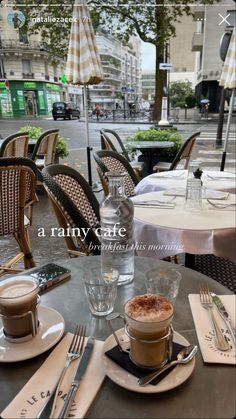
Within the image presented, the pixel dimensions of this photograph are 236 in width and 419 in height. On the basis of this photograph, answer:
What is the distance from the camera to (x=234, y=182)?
102 inches

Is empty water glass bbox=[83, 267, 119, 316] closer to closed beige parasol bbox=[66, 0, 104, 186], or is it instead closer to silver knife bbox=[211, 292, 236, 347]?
silver knife bbox=[211, 292, 236, 347]

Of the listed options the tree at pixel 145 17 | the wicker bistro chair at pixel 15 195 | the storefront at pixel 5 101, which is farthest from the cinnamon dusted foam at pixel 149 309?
the storefront at pixel 5 101

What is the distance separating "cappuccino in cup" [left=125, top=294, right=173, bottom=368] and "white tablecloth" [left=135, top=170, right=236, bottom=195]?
5.93ft

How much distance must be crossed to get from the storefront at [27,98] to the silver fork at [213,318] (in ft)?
75.9

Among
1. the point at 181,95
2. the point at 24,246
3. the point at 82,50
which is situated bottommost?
the point at 24,246

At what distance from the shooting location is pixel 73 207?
173 cm

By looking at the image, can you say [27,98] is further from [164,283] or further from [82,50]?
[164,283]

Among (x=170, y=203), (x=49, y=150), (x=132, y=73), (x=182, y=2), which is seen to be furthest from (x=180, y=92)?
(x=170, y=203)

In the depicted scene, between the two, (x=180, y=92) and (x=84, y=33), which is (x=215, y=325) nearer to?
(x=84, y=33)

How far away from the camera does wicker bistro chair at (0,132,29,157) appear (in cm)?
410

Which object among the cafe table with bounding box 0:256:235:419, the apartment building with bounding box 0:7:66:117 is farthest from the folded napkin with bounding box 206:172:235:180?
the apartment building with bounding box 0:7:66:117

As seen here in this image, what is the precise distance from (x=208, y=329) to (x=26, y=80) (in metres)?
26.6

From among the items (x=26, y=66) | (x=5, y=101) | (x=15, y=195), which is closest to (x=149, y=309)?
A: (x=15, y=195)

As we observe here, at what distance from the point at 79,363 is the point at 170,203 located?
4.49ft
